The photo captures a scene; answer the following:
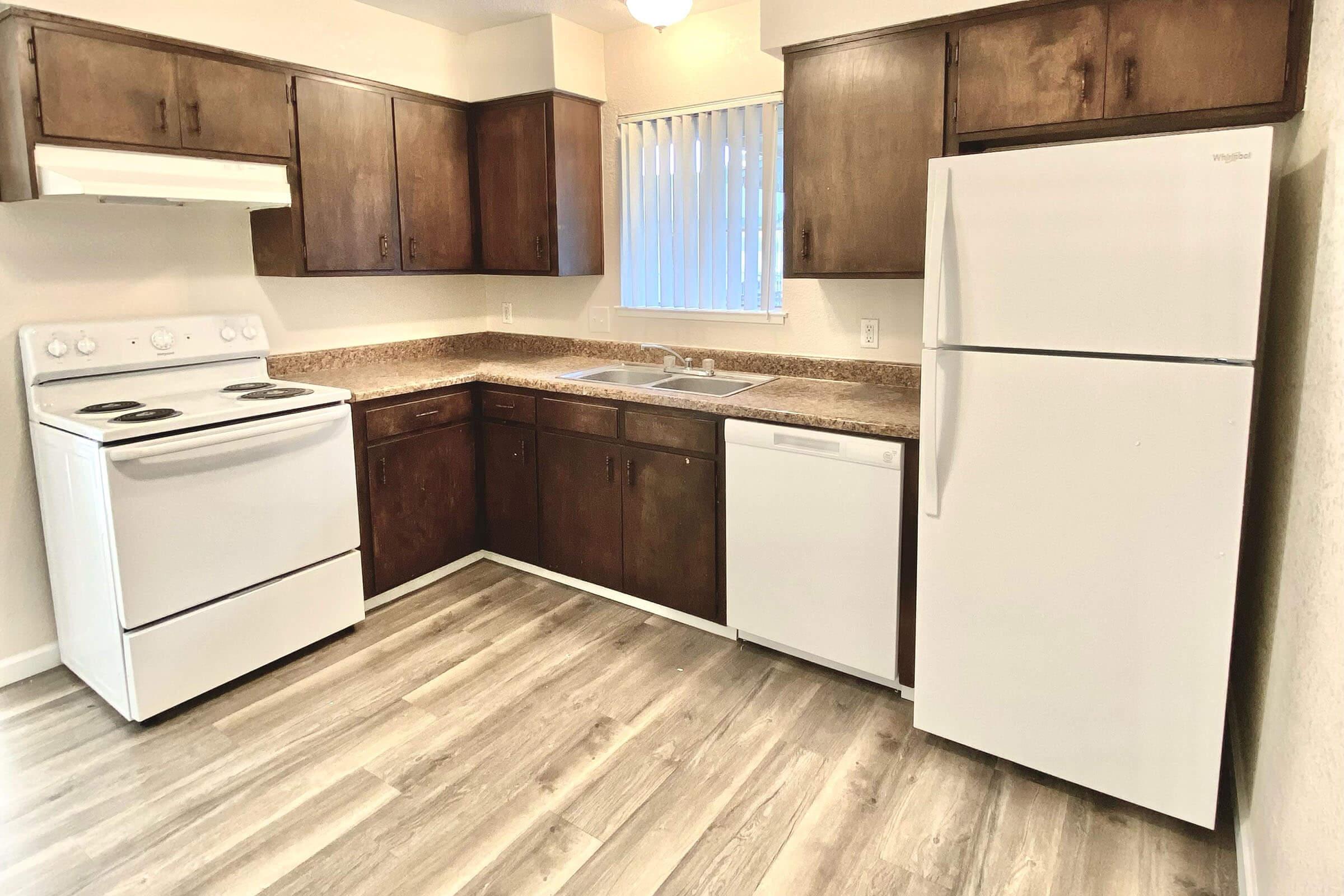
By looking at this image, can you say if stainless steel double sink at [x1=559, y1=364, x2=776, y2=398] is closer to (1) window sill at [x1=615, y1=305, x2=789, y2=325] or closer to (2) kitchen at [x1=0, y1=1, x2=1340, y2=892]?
(2) kitchen at [x1=0, y1=1, x2=1340, y2=892]

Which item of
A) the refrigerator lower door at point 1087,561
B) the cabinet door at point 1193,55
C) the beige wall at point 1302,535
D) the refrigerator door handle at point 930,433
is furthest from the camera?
the refrigerator door handle at point 930,433

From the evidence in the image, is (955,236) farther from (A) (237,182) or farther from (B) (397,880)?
(A) (237,182)

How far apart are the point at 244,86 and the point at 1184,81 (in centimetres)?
300

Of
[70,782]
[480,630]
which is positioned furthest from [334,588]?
[70,782]

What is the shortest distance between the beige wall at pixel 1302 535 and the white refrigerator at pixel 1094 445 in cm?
12

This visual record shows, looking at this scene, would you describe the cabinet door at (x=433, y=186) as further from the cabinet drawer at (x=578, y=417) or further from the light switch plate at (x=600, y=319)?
the cabinet drawer at (x=578, y=417)

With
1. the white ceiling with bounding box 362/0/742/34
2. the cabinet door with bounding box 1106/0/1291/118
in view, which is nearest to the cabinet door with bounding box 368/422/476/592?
the white ceiling with bounding box 362/0/742/34

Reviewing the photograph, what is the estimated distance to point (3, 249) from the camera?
8.58 ft

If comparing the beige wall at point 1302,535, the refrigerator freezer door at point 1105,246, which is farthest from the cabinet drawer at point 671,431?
the beige wall at point 1302,535

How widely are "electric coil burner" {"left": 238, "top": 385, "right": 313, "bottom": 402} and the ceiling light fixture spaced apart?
67.2 inches

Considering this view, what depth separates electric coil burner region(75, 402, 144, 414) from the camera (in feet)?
8.50

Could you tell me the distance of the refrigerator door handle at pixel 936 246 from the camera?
6.68ft

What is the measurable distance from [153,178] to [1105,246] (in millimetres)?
2781

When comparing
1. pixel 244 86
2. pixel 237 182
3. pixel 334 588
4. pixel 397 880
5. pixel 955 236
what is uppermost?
pixel 244 86
